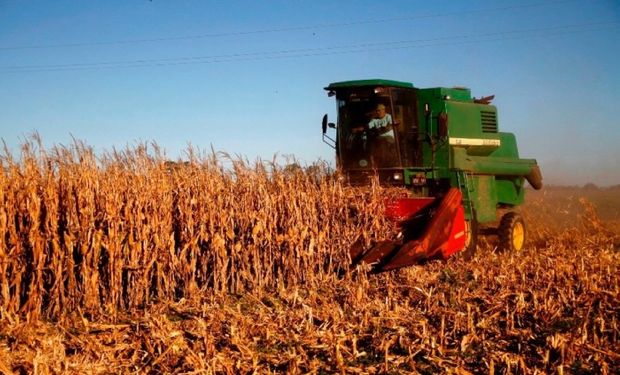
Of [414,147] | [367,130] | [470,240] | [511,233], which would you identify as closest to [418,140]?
[414,147]

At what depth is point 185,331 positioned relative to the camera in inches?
201

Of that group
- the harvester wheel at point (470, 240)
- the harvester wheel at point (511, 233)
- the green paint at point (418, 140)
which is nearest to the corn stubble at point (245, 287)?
the harvester wheel at point (470, 240)

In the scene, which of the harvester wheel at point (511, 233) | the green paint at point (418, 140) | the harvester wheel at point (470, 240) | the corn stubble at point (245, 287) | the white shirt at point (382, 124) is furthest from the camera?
the harvester wheel at point (511, 233)

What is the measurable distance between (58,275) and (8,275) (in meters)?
0.51

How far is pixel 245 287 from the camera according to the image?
24.6ft

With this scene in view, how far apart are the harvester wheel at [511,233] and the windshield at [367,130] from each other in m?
2.66

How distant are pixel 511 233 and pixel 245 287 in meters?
5.68

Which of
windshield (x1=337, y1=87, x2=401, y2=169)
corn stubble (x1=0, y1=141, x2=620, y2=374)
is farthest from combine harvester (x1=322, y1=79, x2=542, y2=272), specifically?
corn stubble (x1=0, y1=141, x2=620, y2=374)

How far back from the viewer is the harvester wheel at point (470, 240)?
9.75m

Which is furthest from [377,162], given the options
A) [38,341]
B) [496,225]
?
[38,341]

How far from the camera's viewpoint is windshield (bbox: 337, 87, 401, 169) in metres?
9.98

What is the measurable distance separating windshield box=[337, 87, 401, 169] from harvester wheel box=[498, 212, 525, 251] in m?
2.66

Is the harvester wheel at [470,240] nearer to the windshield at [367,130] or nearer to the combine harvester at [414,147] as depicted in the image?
the combine harvester at [414,147]

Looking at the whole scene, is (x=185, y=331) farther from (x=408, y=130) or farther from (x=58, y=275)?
(x=408, y=130)
